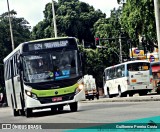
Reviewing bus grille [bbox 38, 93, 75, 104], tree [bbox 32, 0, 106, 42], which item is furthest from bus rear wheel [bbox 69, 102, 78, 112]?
tree [bbox 32, 0, 106, 42]

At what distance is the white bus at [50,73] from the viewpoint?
19750mm

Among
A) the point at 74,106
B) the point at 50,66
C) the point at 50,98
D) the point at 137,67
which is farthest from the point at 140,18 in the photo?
the point at 50,98

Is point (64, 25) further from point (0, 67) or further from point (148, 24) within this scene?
point (148, 24)

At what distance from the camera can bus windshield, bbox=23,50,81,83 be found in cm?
1980

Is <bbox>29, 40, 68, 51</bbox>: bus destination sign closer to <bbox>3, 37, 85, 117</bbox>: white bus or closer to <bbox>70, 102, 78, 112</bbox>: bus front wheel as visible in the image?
<bbox>3, 37, 85, 117</bbox>: white bus

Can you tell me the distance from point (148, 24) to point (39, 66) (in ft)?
50.4

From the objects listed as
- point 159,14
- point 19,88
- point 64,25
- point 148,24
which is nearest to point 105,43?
point 64,25

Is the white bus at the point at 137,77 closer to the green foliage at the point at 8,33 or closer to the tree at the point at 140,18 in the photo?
the tree at the point at 140,18

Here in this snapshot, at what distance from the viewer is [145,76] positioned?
130 ft

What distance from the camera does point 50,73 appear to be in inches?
783

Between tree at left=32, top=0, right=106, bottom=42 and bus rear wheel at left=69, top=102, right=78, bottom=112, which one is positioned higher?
tree at left=32, top=0, right=106, bottom=42

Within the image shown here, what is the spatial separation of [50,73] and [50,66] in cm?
29

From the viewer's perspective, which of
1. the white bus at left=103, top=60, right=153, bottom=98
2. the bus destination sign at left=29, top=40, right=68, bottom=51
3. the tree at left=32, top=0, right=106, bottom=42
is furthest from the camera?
the tree at left=32, top=0, right=106, bottom=42

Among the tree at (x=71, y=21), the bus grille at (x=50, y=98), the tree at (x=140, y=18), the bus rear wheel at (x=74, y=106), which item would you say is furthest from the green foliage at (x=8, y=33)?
the bus grille at (x=50, y=98)
